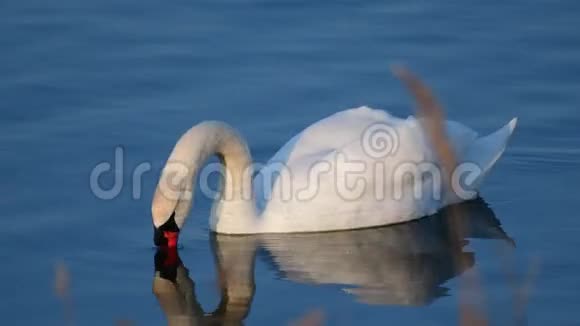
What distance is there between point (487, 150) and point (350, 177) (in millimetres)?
1418

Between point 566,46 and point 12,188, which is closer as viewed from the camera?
point 12,188

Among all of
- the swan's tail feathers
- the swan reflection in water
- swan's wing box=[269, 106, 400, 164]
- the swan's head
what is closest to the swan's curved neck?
the swan's head

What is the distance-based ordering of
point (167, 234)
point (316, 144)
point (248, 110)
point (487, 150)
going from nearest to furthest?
1. point (167, 234)
2. point (316, 144)
3. point (487, 150)
4. point (248, 110)

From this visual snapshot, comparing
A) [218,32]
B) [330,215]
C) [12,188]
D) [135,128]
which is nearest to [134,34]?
[218,32]

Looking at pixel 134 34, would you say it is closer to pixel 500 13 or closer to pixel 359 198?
pixel 500 13

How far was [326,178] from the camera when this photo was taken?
8.71 meters

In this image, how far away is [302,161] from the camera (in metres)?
8.91

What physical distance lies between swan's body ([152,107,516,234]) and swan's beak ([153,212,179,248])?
6 cm

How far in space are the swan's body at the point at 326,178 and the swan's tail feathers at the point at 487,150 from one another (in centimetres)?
28

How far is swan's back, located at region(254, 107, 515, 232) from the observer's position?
875cm

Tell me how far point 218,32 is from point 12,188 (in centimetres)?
374

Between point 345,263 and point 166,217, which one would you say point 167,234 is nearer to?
point 166,217

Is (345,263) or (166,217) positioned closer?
(166,217)

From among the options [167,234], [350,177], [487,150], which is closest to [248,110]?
[487,150]
